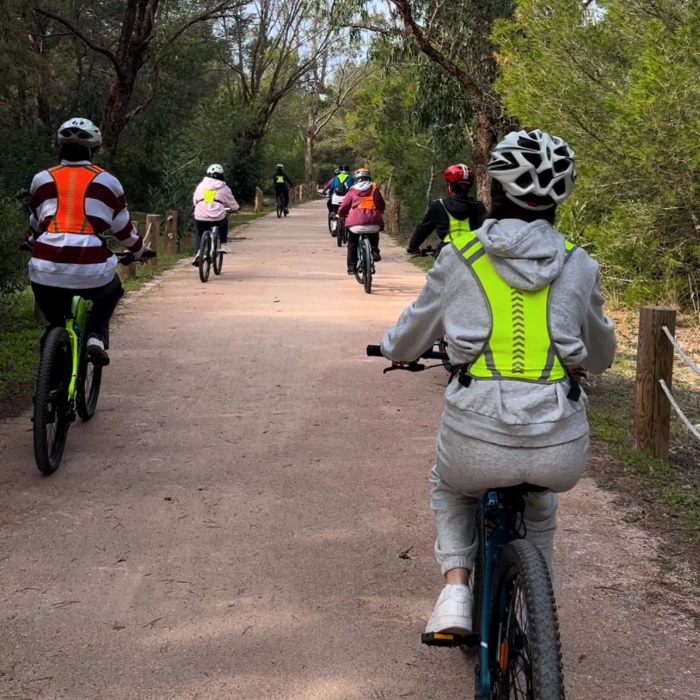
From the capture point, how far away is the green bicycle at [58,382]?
→ 17.5ft

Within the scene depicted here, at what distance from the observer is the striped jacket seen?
5.70m

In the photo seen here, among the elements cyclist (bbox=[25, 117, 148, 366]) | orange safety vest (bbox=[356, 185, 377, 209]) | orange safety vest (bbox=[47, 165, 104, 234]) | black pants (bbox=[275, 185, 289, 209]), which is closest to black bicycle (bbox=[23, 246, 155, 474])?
cyclist (bbox=[25, 117, 148, 366])

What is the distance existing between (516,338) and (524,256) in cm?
24

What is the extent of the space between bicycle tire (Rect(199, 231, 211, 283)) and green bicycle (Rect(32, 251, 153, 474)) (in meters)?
8.65

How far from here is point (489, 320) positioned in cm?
275

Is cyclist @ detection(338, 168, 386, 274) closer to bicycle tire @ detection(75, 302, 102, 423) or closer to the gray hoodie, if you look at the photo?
bicycle tire @ detection(75, 302, 102, 423)

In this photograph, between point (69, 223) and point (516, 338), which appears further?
point (69, 223)

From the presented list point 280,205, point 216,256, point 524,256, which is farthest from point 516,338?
point 280,205

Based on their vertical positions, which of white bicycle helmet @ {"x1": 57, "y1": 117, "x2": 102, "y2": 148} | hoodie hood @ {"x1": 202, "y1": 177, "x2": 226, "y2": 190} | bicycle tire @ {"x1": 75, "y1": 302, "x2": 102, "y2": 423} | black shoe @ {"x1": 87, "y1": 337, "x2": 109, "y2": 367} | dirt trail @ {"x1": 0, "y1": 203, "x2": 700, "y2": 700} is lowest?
dirt trail @ {"x1": 0, "y1": 203, "x2": 700, "y2": 700}

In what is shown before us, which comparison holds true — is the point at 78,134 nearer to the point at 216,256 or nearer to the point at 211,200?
the point at 211,200

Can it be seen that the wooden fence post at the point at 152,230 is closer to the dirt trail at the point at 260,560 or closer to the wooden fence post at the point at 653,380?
the dirt trail at the point at 260,560

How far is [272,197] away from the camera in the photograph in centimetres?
5781

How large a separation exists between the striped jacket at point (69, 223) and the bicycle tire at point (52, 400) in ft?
1.22

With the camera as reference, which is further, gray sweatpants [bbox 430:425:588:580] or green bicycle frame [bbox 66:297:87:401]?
green bicycle frame [bbox 66:297:87:401]
